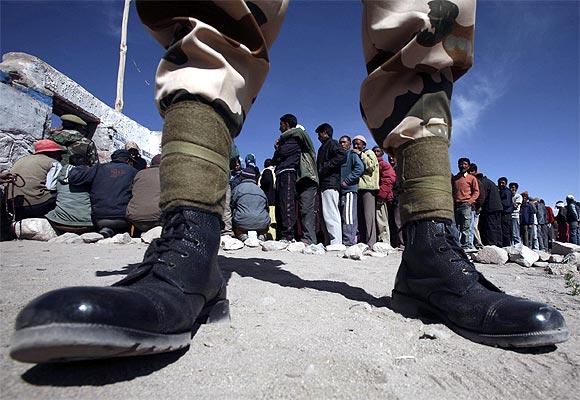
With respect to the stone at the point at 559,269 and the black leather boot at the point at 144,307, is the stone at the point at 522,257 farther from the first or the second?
the black leather boot at the point at 144,307

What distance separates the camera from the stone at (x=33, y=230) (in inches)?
147

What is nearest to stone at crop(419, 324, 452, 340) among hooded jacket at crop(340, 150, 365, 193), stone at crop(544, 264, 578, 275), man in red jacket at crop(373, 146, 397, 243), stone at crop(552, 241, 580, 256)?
stone at crop(544, 264, 578, 275)

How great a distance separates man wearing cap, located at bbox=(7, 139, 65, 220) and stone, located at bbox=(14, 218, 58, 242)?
9.2 inches

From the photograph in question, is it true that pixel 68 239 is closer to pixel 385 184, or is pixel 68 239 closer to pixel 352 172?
pixel 352 172

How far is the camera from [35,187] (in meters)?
4.03

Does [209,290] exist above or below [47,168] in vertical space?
below

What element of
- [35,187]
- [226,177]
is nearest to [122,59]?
[35,187]

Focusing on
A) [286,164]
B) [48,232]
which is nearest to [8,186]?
[48,232]

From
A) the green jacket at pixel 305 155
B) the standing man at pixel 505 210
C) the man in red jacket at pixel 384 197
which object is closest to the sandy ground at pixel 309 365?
the green jacket at pixel 305 155

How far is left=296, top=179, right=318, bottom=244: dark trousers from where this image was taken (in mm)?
4242

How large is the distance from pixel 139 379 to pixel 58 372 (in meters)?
0.12

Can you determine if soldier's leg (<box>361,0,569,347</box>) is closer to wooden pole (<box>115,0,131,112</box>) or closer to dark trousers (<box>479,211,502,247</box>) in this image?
dark trousers (<box>479,211,502,247</box>)

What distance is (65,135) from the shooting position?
515cm

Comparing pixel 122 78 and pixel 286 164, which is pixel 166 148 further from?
pixel 122 78
